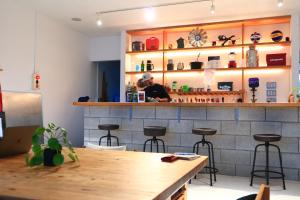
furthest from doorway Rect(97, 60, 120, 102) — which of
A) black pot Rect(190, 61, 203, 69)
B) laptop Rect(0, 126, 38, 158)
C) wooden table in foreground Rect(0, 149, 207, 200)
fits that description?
wooden table in foreground Rect(0, 149, 207, 200)

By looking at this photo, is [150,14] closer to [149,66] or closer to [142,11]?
[142,11]

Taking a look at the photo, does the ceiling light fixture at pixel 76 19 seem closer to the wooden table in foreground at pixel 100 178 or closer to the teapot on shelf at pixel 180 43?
the teapot on shelf at pixel 180 43

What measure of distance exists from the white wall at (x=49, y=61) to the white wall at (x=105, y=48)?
18 cm

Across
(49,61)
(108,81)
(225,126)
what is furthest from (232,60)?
(49,61)

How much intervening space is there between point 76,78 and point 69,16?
1592 mm

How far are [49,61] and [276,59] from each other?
15.0 feet

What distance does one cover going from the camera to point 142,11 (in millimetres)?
5715

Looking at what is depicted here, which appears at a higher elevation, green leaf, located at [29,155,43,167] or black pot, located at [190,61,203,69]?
black pot, located at [190,61,203,69]

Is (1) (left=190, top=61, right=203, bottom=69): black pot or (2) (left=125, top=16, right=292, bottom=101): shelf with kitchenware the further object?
(1) (left=190, top=61, right=203, bottom=69): black pot

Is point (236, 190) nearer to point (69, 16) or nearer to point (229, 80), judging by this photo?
point (229, 80)

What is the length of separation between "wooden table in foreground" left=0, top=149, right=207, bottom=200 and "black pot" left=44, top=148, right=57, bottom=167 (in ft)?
0.16

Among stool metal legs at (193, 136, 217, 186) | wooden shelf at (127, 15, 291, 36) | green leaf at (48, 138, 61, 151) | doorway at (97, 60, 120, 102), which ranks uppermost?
wooden shelf at (127, 15, 291, 36)

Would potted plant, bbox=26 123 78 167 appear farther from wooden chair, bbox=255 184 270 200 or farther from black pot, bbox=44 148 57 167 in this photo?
wooden chair, bbox=255 184 270 200

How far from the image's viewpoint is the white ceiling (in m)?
5.20
